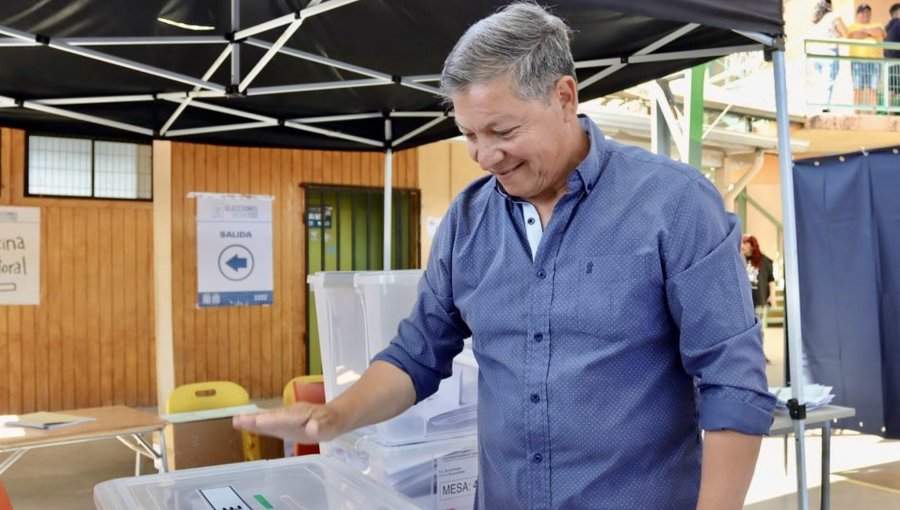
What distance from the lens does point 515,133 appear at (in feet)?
3.69

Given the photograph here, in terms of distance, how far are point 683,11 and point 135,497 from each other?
5.96ft

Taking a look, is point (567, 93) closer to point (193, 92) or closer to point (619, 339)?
point (619, 339)

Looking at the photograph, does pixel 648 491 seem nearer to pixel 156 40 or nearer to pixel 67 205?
pixel 156 40

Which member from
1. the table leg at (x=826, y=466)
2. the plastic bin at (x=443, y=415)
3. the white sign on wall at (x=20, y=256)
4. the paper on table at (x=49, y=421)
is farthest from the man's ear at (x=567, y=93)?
the white sign on wall at (x=20, y=256)

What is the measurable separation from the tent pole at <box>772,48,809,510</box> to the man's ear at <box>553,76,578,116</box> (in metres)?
1.65

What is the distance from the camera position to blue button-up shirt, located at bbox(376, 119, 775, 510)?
1.08 meters

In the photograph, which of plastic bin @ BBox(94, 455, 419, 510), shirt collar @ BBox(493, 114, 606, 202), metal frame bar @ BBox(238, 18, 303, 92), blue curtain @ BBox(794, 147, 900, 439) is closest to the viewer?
shirt collar @ BBox(493, 114, 606, 202)

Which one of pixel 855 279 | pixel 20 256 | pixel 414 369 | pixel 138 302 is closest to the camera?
pixel 414 369

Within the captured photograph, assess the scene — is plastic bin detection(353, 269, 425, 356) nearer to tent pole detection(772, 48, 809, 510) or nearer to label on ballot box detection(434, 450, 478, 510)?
label on ballot box detection(434, 450, 478, 510)

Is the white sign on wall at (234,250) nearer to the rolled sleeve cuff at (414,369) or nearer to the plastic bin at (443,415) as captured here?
the plastic bin at (443,415)

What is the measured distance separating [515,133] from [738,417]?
50 cm

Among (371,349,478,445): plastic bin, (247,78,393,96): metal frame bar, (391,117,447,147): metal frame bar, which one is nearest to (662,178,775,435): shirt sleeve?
(371,349,478,445): plastic bin

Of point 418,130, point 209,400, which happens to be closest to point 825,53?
point 418,130

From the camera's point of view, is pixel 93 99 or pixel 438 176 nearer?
pixel 93 99
